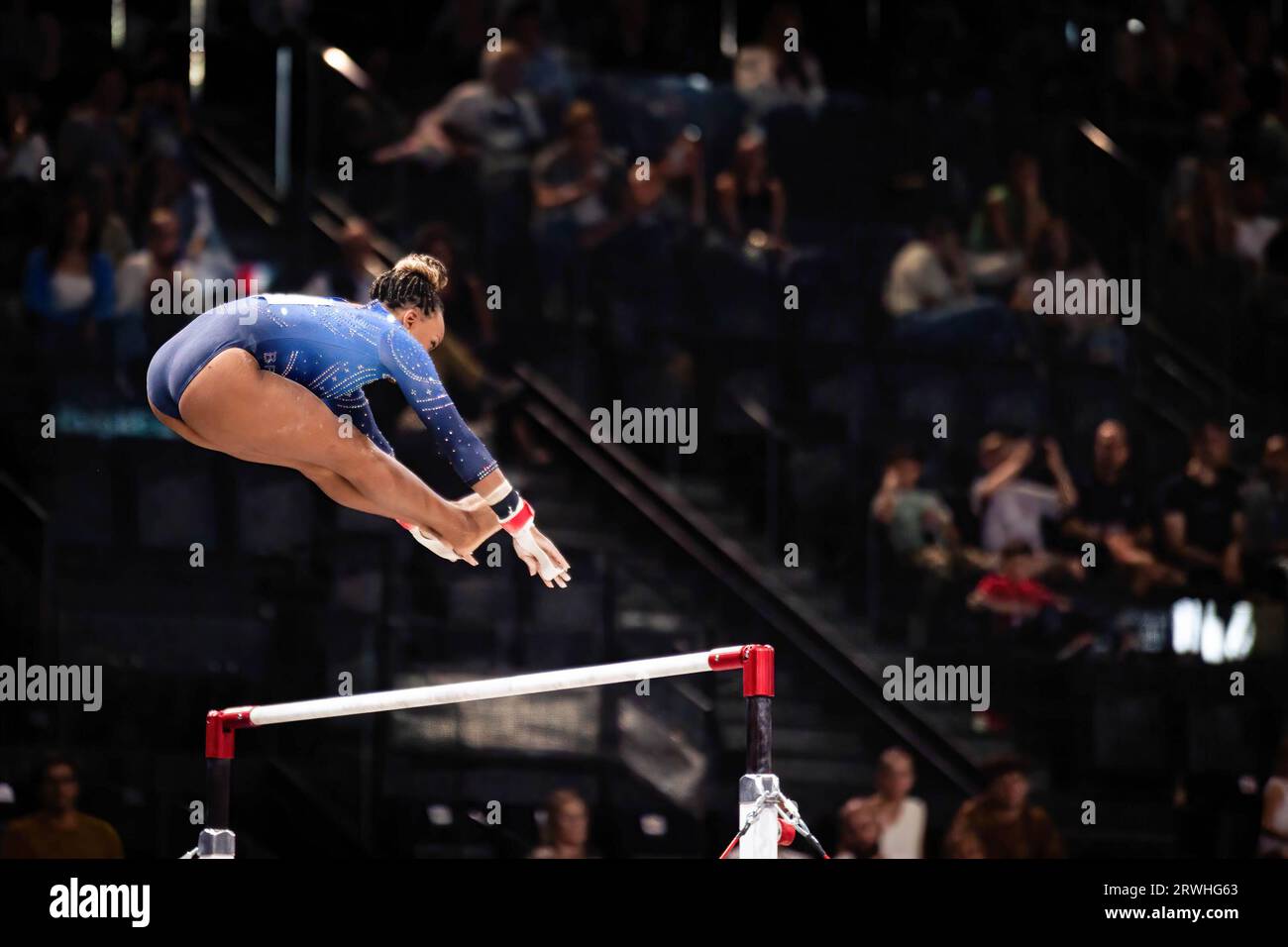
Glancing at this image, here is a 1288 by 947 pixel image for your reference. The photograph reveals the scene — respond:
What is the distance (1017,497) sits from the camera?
9297mm

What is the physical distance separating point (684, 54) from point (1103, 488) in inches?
134

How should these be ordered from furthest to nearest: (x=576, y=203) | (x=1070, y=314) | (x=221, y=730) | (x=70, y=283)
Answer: (x=1070, y=314), (x=576, y=203), (x=70, y=283), (x=221, y=730)

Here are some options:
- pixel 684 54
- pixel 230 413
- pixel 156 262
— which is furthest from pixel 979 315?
pixel 230 413

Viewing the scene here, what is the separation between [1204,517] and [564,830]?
12.0 feet

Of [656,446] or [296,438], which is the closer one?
[296,438]

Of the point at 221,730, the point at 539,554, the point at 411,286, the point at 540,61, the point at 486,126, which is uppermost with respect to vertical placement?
the point at 540,61

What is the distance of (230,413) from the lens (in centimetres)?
562

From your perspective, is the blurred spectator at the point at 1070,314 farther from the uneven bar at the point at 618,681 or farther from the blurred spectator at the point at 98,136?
the uneven bar at the point at 618,681

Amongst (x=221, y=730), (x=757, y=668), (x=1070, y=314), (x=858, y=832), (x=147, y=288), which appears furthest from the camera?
(x=1070, y=314)

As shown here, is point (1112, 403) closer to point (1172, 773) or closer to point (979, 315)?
point (979, 315)

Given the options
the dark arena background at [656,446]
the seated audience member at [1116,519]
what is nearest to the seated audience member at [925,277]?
the dark arena background at [656,446]

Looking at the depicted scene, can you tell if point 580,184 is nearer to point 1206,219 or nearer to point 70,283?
point 70,283

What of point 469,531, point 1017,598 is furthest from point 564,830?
point 469,531

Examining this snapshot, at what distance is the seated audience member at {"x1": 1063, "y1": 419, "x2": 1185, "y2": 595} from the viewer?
9328 millimetres
